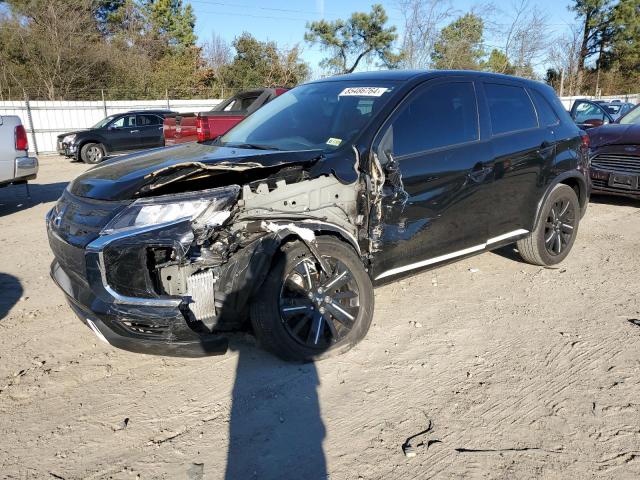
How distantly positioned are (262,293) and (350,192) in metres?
0.92

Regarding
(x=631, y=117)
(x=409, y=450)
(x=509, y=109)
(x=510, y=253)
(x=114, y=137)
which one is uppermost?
(x=509, y=109)

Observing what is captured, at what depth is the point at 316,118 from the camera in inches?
158

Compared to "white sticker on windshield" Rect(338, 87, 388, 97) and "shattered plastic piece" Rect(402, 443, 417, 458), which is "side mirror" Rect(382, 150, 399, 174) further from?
"shattered plastic piece" Rect(402, 443, 417, 458)

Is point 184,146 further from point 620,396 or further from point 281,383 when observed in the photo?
point 620,396

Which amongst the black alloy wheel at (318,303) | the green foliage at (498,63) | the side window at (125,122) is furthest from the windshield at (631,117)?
the green foliage at (498,63)

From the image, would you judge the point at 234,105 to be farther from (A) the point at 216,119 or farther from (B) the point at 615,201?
(B) the point at 615,201

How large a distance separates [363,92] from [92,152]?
13854 mm

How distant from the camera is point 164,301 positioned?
2.81 m

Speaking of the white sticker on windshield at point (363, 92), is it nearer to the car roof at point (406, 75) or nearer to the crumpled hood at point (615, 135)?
the car roof at point (406, 75)

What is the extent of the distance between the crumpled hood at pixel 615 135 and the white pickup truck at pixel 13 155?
893 cm

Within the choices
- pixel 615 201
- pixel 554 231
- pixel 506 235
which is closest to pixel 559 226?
pixel 554 231

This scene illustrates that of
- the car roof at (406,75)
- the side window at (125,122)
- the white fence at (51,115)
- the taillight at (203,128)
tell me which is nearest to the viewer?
the car roof at (406,75)

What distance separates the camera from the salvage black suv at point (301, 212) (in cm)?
285

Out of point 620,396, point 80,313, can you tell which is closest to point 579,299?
point 620,396
